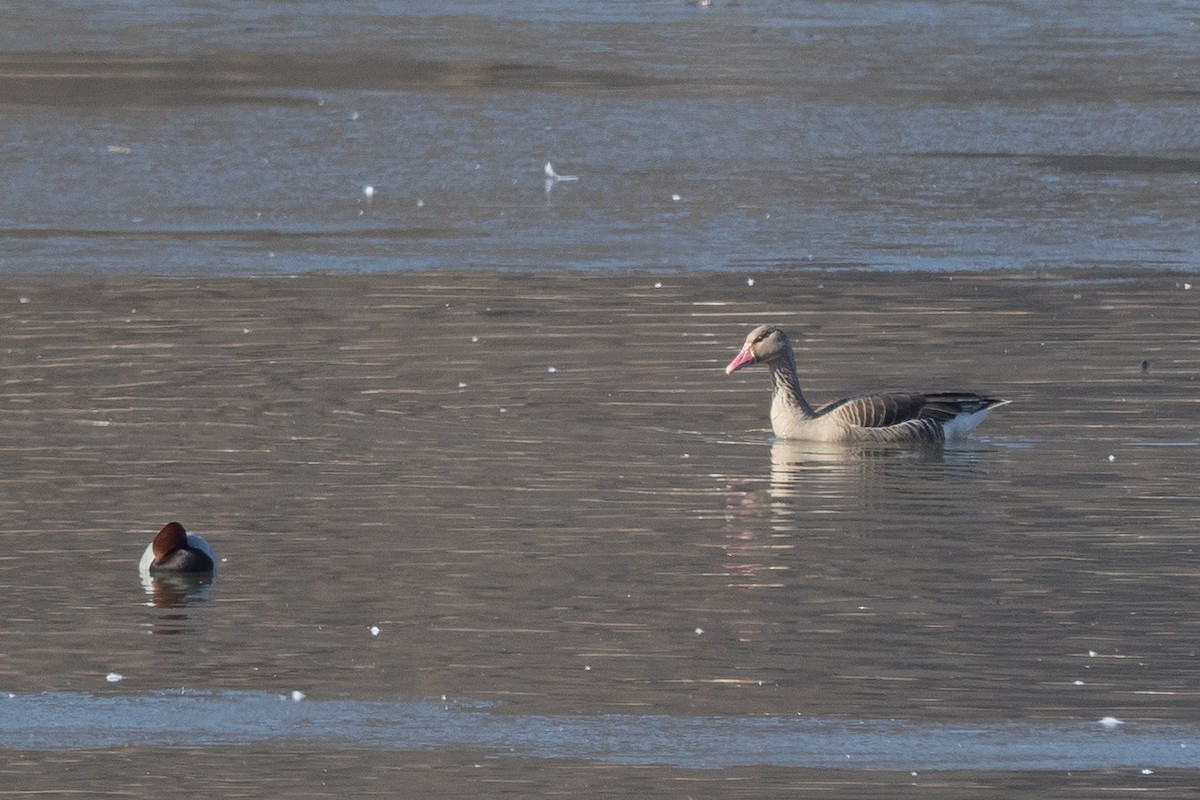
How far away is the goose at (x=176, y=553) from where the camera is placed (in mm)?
8312

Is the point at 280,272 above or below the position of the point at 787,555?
above

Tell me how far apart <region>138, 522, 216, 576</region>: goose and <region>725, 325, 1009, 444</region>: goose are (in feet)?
11.5

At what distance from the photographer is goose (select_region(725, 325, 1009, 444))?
35.5ft

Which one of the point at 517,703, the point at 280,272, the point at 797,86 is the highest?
the point at 797,86

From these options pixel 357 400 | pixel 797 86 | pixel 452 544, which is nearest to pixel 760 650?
pixel 452 544

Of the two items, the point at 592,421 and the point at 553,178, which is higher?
the point at 553,178

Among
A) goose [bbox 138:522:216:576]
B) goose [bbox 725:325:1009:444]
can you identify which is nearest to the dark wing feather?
goose [bbox 725:325:1009:444]

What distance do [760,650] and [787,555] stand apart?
125 centimetres

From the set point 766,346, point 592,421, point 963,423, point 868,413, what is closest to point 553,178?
point 766,346

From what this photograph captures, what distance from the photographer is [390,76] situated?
71.8ft

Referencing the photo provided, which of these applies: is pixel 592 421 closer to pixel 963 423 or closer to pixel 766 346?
pixel 766 346

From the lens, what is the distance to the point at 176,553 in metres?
8.34

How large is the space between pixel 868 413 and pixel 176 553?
12.2 feet

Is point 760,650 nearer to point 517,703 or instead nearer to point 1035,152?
point 517,703
